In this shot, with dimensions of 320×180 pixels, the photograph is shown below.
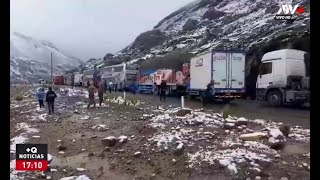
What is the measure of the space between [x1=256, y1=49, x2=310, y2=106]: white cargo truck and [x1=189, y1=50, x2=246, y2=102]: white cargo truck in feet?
0.87

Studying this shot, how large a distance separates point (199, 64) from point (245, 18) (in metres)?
0.72

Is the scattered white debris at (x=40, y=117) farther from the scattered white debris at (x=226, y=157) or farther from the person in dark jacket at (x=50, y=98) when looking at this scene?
the scattered white debris at (x=226, y=157)

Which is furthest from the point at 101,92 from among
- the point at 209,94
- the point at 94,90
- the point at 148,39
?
the point at 209,94

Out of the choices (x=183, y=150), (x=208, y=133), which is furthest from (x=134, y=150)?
(x=208, y=133)

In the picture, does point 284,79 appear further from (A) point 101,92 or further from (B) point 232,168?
(A) point 101,92

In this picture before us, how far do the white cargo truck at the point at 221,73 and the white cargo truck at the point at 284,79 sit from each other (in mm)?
267

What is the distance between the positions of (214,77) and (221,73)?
125 millimetres

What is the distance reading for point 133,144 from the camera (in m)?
4.05

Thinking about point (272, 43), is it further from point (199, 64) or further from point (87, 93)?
point (87, 93)

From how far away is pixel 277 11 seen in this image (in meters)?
4.11

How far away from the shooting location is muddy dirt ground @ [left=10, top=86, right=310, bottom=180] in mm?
3834

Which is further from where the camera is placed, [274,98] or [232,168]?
[274,98]

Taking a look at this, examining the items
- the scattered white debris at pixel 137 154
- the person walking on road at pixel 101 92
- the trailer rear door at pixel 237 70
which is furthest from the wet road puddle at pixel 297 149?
the person walking on road at pixel 101 92

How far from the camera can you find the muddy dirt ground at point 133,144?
3834mm
